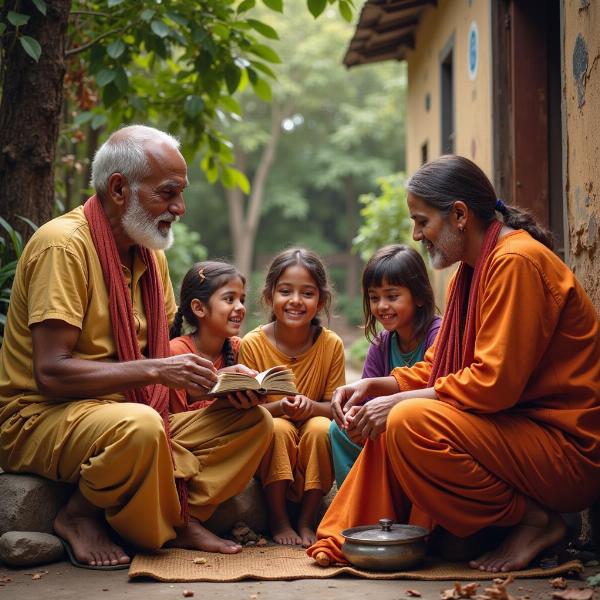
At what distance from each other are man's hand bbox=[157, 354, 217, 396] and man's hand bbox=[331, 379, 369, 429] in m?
0.55

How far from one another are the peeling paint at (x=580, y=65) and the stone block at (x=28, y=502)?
2.84 meters

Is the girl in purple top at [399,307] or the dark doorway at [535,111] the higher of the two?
the dark doorway at [535,111]

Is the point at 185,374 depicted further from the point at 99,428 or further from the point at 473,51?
the point at 473,51

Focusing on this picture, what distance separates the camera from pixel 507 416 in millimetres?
3631

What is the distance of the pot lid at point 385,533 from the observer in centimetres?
352

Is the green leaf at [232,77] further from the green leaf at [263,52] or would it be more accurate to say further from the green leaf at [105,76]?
the green leaf at [105,76]

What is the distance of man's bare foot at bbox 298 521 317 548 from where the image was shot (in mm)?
4230

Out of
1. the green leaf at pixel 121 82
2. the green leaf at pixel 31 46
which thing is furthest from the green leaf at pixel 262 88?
the green leaf at pixel 31 46

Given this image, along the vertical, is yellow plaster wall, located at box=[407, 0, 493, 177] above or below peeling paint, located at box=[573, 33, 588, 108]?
above

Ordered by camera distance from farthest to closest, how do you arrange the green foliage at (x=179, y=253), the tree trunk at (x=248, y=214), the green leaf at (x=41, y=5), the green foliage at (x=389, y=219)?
the tree trunk at (x=248, y=214) < the green foliage at (x=179, y=253) < the green foliage at (x=389, y=219) < the green leaf at (x=41, y=5)

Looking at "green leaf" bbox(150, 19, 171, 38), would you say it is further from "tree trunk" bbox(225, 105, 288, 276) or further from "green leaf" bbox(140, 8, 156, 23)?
"tree trunk" bbox(225, 105, 288, 276)

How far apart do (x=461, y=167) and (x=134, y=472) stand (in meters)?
1.82

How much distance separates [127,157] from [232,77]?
1923mm

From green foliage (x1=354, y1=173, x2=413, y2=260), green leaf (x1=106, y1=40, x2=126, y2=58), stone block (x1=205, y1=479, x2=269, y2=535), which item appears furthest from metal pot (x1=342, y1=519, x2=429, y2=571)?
green foliage (x1=354, y1=173, x2=413, y2=260)
